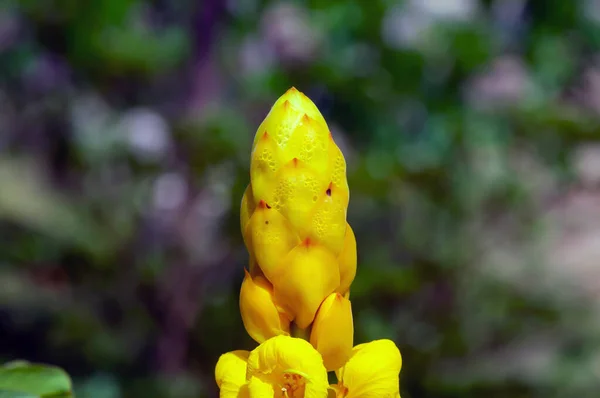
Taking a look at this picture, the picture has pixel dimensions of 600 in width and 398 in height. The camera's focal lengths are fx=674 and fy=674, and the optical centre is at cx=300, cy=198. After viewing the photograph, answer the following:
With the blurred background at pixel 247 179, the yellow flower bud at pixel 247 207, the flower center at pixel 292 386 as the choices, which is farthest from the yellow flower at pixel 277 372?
the blurred background at pixel 247 179

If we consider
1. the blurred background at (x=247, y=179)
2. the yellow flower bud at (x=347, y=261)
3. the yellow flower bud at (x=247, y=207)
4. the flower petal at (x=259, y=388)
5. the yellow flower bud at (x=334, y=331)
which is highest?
the blurred background at (x=247, y=179)

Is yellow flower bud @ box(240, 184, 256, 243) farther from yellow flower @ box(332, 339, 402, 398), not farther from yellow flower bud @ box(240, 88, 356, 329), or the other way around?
yellow flower @ box(332, 339, 402, 398)

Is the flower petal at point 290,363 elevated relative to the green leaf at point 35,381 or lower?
lower

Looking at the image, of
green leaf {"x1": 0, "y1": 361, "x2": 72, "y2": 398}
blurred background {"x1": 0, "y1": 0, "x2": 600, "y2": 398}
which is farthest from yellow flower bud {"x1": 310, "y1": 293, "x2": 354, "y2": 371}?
blurred background {"x1": 0, "y1": 0, "x2": 600, "y2": 398}

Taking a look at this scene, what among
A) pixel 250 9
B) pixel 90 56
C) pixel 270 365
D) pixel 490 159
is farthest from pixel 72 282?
pixel 270 365

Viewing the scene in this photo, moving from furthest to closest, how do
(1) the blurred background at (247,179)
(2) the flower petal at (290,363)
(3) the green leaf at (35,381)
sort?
(1) the blurred background at (247,179) → (3) the green leaf at (35,381) → (2) the flower petal at (290,363)

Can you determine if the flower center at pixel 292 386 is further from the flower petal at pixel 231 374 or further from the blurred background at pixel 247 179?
the blurred background at pixel 247 179

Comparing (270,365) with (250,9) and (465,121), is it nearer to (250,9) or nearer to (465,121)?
(465,121)

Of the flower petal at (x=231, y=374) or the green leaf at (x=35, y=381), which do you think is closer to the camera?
the flower petal at (x=231, y=374)
